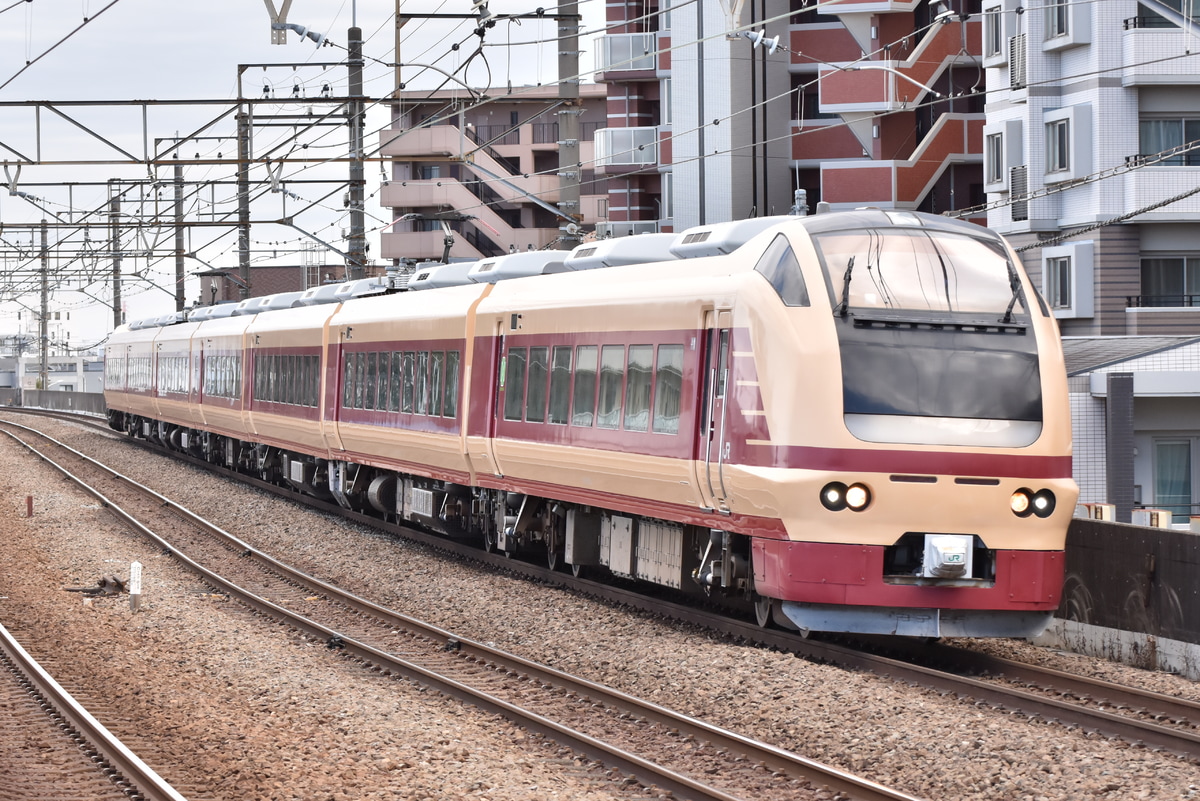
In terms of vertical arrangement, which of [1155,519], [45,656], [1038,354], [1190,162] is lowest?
[45,656]

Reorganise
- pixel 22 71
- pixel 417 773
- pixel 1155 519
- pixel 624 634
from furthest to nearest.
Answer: pixel 22 71, pixel 624 634, pixel 1155 519, pixel 417 773

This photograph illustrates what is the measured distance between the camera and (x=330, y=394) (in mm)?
25484

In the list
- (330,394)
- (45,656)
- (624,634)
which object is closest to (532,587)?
(624,634)

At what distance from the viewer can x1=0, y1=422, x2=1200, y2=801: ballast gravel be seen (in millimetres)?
8773

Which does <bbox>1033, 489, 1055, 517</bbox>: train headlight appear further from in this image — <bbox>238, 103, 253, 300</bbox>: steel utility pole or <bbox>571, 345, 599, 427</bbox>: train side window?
<bbox>238, 103, 253, 300</bbox>: steel utility pole

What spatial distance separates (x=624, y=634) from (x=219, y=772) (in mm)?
5105

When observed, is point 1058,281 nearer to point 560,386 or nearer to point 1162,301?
point 1162,301

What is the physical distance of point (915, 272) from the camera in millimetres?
11922

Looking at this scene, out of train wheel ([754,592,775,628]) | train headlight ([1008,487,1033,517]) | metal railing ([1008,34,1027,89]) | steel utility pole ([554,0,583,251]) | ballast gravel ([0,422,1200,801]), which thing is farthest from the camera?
metal railing ([1008,34,1027,89])

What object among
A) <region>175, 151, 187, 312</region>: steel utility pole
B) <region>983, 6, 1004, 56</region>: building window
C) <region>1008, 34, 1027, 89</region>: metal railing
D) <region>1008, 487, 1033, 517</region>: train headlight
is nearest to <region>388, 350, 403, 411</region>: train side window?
<region>1008, 487, 1033, 517</region>: train headlight

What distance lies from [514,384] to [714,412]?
5.22 m

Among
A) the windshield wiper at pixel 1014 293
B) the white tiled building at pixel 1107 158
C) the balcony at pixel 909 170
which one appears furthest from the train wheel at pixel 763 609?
the balcony at pixel 909 170

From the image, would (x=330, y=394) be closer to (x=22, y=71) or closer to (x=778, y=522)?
(x=22, y=71)

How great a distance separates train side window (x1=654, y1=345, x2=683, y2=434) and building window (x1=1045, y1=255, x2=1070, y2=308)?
1613cm
